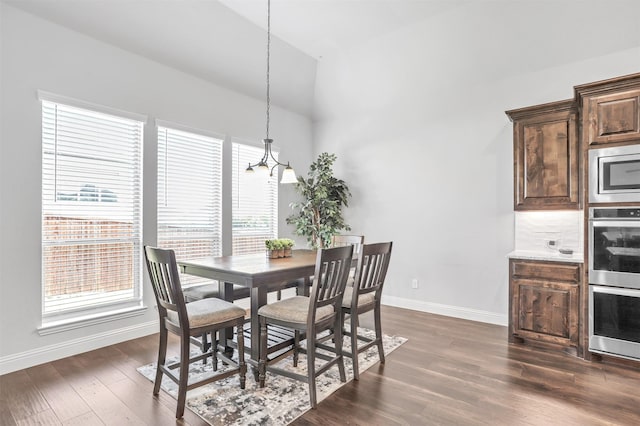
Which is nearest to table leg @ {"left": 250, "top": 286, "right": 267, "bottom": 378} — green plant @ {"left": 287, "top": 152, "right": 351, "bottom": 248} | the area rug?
the area rug

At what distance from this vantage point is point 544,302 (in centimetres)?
334

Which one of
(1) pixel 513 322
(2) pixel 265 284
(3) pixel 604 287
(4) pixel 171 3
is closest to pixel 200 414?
(2) pixel 265 284

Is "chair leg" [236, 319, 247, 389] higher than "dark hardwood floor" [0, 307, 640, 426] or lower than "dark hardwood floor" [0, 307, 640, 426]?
higher

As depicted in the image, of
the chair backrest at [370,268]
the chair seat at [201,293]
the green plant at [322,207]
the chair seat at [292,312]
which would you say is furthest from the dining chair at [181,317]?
the green plant at [322,207]

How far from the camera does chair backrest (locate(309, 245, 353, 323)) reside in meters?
2.37

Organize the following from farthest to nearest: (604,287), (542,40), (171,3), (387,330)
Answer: (387,330)
(542,40)
(171,3)
(604,287)

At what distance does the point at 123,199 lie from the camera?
145 inches

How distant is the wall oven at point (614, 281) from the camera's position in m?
2.85

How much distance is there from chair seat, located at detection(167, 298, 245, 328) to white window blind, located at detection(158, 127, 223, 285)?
5.71ft

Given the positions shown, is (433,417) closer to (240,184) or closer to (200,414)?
(200,414)

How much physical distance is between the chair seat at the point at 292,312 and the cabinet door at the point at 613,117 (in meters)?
2.83

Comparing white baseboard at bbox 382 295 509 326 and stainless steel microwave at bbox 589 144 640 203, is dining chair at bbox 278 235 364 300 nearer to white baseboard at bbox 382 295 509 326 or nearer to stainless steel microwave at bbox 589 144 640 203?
white baseboard at bbox 382 295 509 326

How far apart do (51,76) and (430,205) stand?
4.46 meters

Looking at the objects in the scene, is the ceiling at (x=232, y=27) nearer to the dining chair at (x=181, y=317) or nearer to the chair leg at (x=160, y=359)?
the dining chair at (x=181, y=317)
